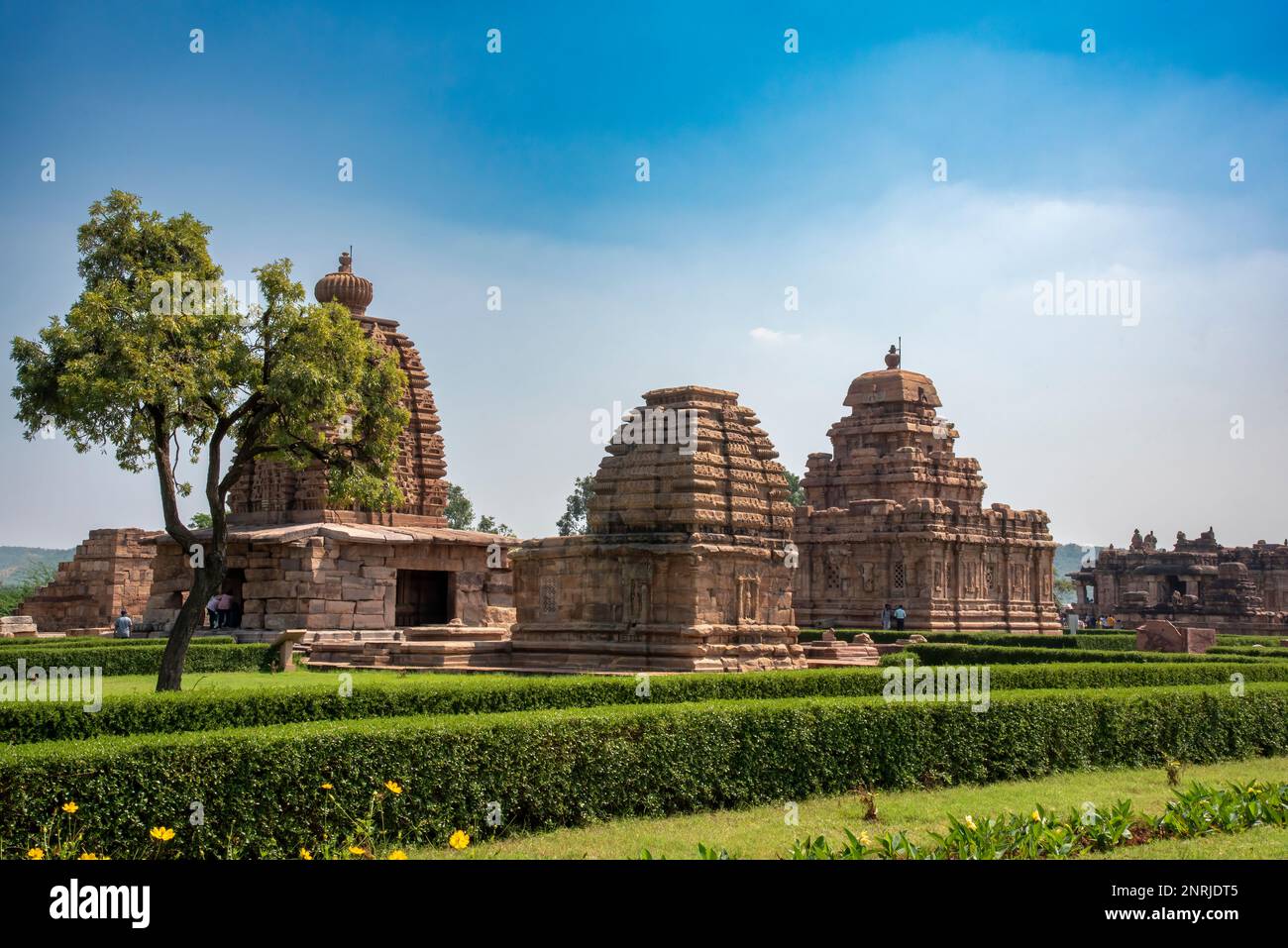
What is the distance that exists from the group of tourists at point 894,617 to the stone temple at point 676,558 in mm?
14642

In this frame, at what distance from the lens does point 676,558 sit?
20.1 meters

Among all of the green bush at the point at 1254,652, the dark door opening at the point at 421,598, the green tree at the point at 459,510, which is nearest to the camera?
the green bush at the point at 1254,652

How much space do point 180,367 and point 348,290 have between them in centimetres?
1544

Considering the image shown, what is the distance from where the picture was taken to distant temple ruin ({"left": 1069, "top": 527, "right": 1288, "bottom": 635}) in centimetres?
4556

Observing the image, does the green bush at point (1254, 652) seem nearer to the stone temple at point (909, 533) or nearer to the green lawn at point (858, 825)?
the stone temple at point (909, 533)

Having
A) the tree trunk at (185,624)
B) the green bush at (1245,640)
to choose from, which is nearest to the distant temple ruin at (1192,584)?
the green bush at (1245,640)

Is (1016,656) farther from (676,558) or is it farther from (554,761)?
(554,761)

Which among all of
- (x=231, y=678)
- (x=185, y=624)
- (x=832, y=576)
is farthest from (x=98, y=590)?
(x=185, y=624)

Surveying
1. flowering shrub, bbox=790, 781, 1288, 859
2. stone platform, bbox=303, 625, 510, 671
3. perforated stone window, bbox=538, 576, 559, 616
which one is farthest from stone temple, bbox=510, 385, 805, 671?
flowering shrub, bbox=790, 781, 1288, 859

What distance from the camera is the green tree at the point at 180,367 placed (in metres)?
14.5

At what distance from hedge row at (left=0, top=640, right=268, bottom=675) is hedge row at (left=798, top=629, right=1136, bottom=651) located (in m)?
12.9

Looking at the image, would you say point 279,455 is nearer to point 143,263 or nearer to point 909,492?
point 143,263
